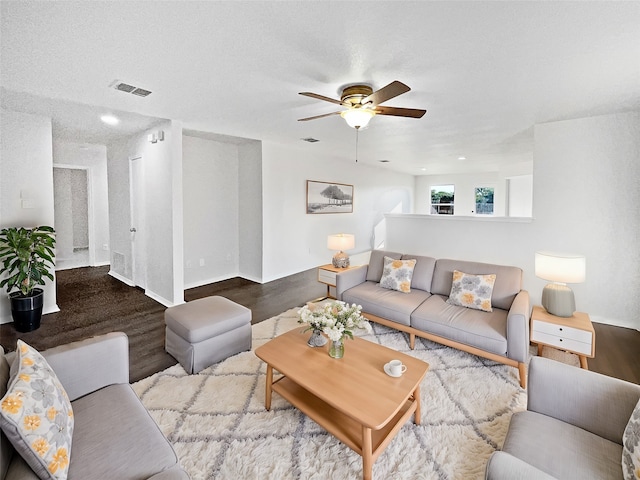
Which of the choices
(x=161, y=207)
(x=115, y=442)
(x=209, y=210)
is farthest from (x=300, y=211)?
(x=115, y=442)

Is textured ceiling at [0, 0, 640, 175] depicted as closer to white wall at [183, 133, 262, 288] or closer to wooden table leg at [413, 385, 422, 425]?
white wall at [183, 133, 262, 288]

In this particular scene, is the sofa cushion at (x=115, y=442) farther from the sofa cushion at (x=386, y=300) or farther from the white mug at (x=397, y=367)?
the sofa cushion at (x=386, y=300)

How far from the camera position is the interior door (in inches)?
182

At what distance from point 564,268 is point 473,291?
75 cm

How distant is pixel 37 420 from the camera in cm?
108

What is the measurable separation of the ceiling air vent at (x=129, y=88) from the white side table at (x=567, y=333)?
13.4 ft

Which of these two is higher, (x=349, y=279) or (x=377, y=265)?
(x=377, y=265)

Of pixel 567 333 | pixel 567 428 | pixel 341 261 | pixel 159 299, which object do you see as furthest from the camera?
pixel 159 299

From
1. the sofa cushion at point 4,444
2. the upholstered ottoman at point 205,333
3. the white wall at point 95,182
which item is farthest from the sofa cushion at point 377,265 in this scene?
the white wall at point 95,182

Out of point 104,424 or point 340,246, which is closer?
point 104,424

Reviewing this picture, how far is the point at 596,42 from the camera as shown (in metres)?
1.91

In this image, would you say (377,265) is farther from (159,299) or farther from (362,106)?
(159,299)

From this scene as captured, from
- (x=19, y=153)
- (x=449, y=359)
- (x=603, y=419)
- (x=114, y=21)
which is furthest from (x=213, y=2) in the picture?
(x=19, y=153)

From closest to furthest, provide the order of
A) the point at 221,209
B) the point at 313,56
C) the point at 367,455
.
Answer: the point at 367,455 → the point at 313,56 → the point at 221,209
